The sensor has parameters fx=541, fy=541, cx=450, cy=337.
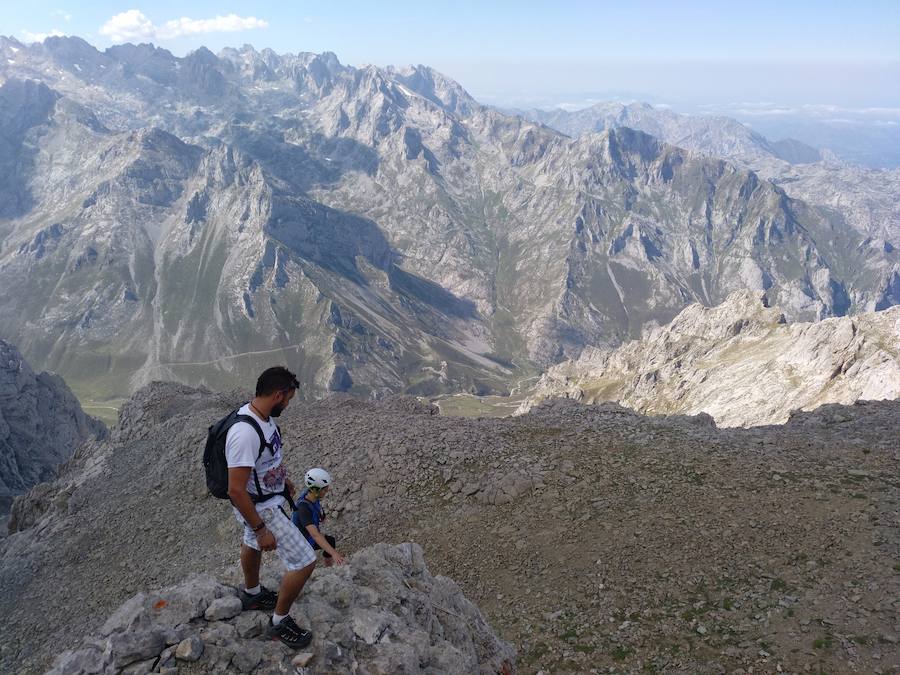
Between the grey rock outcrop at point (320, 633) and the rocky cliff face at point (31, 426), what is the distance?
114773 mm

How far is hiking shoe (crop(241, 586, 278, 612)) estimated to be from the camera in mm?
13070

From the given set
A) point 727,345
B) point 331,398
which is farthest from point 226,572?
point 727,345

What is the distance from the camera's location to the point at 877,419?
35281 millimetres

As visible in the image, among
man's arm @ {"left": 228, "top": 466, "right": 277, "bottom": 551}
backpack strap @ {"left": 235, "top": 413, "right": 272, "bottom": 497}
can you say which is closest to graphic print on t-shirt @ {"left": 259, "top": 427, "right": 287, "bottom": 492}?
backpack strap @ {"left": 235, "top": 413, "right": 272, "bottom": 497}

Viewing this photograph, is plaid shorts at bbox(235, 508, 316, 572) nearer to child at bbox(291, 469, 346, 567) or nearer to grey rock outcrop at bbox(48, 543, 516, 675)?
grey rock outcrop at bbox(48, 543, 516, 675)

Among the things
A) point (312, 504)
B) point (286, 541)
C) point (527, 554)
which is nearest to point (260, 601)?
point (286, 541)

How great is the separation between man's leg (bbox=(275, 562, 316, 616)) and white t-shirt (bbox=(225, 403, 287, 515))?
158cm

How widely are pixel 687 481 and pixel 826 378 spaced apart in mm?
95790

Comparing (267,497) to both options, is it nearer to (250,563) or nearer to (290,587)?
(250,563)

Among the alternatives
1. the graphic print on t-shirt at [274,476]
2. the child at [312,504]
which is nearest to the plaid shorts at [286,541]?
the graphic print on t-shirt at [274,476]

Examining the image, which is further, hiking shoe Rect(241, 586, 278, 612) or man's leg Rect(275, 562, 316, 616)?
hiking shoe Rect(241, 586, 278, 612)

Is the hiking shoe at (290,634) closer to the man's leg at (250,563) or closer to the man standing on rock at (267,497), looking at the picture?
the man standing on rock at (267,497)

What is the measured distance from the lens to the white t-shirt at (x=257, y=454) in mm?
11609

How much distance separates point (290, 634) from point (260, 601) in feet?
4.61
